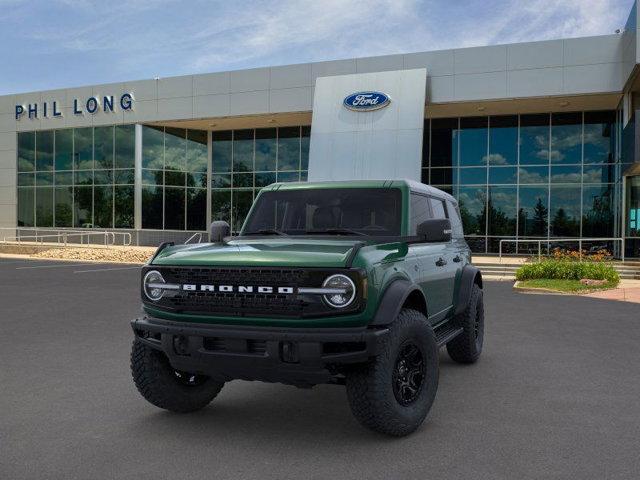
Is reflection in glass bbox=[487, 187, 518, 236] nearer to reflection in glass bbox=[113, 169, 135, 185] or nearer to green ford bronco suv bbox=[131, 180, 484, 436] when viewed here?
reflection in glass bbox=[113, 169, 135, 185]

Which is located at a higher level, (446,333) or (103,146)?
(103,146)

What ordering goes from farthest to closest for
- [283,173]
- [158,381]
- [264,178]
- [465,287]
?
[264,178], [283,173], [465,287], [158,381]

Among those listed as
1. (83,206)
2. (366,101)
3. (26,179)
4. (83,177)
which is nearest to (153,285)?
(366,101)

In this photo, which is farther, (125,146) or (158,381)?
(125,146)

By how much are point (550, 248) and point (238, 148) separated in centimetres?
1761

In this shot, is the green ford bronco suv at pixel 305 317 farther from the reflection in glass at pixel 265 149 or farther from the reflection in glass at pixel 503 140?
the reflection in glass at pixel 265 149

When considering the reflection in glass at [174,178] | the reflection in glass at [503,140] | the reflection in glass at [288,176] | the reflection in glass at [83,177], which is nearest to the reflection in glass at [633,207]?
the reflection in glass at [503,140]

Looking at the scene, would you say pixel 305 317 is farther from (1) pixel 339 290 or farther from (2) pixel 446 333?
(2) pixel 446 333

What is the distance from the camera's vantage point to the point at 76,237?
35281 mm

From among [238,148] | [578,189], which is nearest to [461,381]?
[578,189]

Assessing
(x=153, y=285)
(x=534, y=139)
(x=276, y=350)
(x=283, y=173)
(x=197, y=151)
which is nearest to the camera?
(x=276, y=350)

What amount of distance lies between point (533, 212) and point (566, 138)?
365cm

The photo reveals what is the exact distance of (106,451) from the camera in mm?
4188

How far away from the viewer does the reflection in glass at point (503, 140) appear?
2891cm
